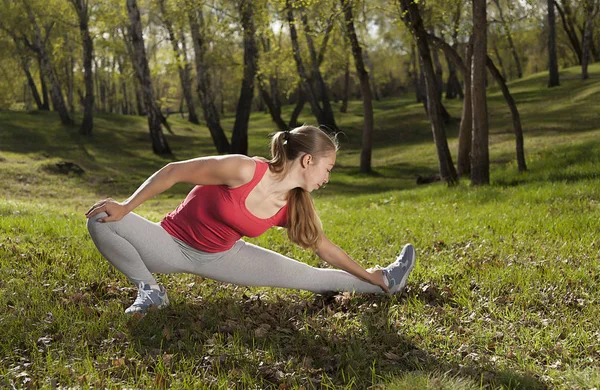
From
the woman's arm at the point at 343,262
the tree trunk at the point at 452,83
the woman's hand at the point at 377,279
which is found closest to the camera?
the woman's arm at the point at 343,262

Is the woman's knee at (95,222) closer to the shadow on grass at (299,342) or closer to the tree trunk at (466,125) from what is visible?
the shadow on grass at (299,342)

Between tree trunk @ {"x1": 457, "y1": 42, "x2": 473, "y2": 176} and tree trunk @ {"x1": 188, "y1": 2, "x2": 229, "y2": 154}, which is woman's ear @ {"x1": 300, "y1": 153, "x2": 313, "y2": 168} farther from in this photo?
tree trunk @ {"x1": 188, "y1": 2, "x2": 229, "y2": 154}

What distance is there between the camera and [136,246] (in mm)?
5152

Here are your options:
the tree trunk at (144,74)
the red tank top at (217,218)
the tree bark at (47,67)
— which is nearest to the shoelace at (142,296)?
the red tank top at (217,218)

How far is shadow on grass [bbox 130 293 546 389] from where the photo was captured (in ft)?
13.6

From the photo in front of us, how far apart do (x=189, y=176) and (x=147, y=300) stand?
1276 mm

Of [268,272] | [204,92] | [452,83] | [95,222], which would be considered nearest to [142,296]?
[95,222]

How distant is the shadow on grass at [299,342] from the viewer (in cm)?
415

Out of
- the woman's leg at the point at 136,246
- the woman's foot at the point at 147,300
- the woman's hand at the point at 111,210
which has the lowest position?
the woman's foot at the point at 147,300

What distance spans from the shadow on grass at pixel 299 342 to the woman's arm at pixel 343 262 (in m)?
0.21

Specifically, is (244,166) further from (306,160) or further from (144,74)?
(144,74)

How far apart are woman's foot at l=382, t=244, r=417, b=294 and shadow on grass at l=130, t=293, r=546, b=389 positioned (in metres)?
0.16

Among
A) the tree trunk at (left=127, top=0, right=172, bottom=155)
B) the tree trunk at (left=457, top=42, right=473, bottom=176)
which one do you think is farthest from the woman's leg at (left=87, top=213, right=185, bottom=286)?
the tree trunk at (left=127, top=0, right=172, bottom=155)

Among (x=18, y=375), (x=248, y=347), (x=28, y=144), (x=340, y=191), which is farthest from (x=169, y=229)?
(x=28, y=144)
